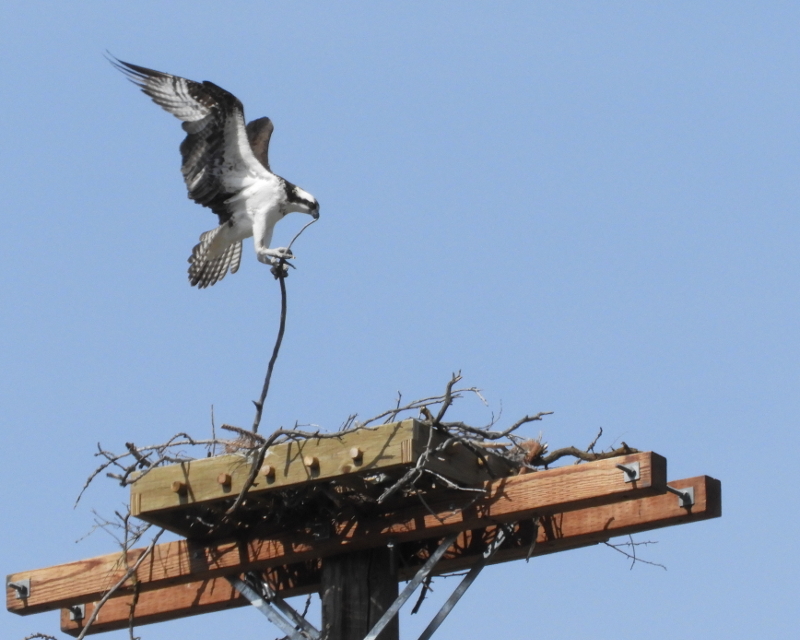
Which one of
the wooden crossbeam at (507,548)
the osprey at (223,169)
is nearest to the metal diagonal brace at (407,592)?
the wooden crossbeam at (507,548)

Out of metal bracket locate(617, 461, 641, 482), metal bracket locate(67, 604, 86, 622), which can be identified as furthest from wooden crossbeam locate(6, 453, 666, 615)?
metal bracket locate(67, 604, 86, 622)

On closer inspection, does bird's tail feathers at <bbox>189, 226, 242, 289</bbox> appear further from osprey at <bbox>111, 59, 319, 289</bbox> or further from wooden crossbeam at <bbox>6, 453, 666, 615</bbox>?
wooden crossbeam at <bbox>6, 453, 666, 615</bbox>

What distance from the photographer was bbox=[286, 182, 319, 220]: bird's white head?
6.73 metres

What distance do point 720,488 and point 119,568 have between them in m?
2.07

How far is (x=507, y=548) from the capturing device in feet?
13.7

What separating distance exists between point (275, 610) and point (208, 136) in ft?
9.95

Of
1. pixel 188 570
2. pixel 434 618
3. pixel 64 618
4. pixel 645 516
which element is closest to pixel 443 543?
pixel 434 618

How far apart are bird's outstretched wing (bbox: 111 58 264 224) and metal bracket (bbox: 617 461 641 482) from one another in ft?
11.5

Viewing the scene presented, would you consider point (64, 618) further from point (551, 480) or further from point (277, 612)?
point (551, 480)

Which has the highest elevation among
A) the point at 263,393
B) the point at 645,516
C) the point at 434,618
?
the point at 263,393

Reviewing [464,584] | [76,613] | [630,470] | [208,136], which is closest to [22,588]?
[76,613]

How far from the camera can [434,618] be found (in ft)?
12.6

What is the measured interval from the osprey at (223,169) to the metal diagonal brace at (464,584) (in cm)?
245

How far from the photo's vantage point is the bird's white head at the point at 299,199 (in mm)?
6734
